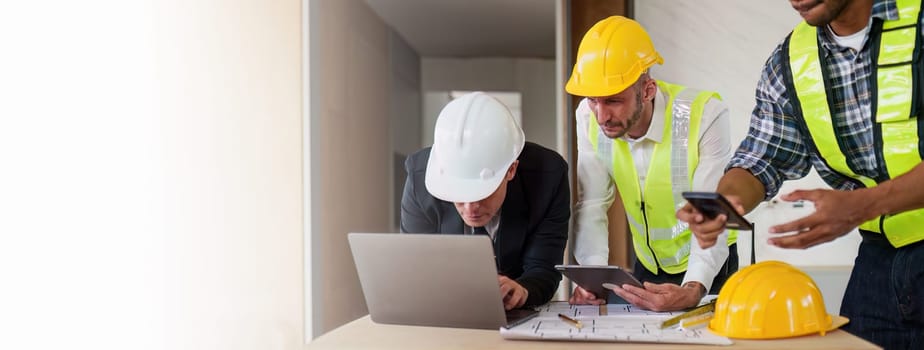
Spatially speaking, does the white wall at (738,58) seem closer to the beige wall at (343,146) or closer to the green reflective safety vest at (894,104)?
the beige wall at (343,146)

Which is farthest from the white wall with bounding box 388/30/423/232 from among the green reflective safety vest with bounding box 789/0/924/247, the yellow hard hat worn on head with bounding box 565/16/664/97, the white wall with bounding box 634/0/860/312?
the green reflective safety vest with bounding box 789/0/924/247

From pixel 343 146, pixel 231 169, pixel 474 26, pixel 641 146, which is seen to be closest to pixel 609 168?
pixel 641 146

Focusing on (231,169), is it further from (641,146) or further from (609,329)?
(609,329)

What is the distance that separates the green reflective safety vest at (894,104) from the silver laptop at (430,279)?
28.4 inches

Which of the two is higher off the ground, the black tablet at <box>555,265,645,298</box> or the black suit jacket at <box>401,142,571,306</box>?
the black suit jacket at <box>401,142,571,306</box>

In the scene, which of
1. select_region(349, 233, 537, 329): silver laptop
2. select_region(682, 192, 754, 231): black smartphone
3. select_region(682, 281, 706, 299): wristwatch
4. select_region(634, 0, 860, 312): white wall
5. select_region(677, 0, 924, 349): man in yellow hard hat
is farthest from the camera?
select_region(634, 0, 860, 312): white wall

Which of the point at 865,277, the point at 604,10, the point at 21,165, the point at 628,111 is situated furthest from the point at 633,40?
the point at 21,165

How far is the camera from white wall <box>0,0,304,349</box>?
3871 mm

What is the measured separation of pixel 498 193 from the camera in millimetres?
1962

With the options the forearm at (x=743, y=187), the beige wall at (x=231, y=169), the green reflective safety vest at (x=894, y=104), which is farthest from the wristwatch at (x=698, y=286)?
the beige wall at (x=231, y=169)

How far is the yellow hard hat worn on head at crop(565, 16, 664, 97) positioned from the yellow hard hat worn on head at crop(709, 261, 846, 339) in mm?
810

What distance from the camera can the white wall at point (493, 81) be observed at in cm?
689

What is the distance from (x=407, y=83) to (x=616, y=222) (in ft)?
9.59

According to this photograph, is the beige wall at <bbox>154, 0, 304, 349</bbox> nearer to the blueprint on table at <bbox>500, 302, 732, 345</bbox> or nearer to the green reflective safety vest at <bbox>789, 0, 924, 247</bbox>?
the blueprint on table at <bbox>500, 302, 732, 345</bbox>
